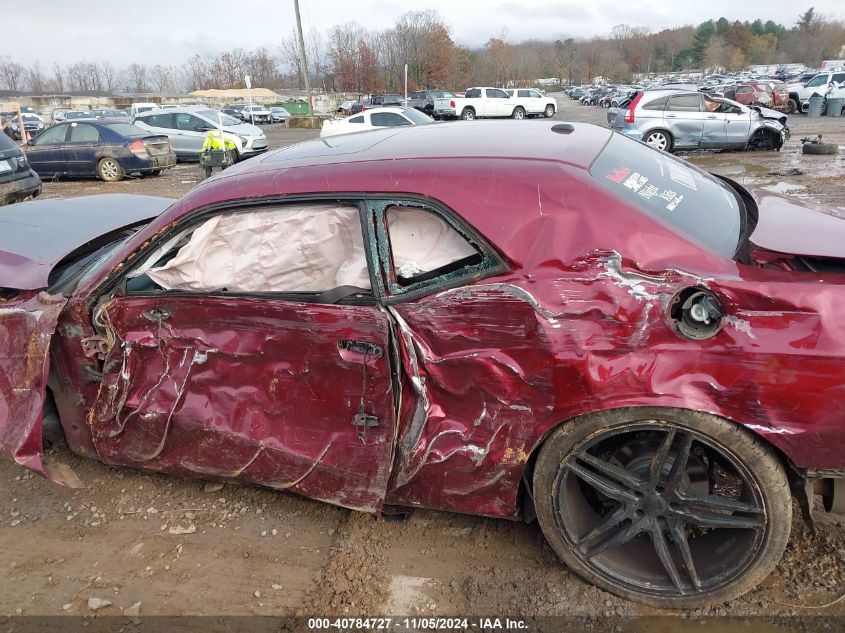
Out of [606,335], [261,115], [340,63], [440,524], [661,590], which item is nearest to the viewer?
[606,335]

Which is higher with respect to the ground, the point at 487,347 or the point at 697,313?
the point at 697,313

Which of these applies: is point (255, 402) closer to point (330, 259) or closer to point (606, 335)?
point (330, 259)

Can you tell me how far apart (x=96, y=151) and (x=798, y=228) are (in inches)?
560

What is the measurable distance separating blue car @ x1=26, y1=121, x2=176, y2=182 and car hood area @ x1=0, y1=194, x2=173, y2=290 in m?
10.0

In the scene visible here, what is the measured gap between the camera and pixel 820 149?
1280 cm

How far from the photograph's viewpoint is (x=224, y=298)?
2270 mm

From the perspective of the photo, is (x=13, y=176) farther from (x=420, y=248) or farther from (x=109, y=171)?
(x=420, y=248)

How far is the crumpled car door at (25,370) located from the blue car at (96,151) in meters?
11.8

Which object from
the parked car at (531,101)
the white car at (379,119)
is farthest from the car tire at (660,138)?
the parked car at (531,101)

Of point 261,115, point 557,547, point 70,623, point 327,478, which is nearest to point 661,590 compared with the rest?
point 557,547

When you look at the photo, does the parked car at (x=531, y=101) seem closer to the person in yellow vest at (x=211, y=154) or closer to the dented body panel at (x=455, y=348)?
the person in yellow vest at (x=211, y=154)

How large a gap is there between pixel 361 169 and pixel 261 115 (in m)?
40.1

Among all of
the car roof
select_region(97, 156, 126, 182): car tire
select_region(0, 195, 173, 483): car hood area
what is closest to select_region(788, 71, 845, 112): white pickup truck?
select_region(97, 156, 126, 182): car tire

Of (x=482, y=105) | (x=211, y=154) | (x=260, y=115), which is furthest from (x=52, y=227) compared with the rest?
(x=260, y=115)
